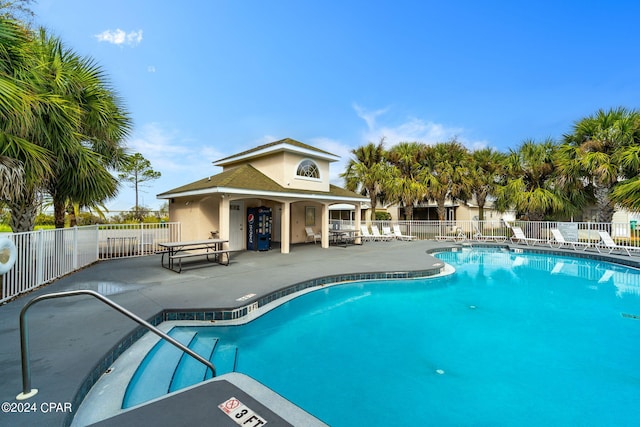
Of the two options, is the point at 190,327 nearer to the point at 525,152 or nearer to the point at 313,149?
the point at 313,149

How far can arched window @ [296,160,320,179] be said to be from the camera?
14609 millimetres

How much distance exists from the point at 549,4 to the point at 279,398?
58.8 ft

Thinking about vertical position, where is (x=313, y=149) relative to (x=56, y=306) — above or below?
above

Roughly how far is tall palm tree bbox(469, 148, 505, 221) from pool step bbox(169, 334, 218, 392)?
21.7 meters

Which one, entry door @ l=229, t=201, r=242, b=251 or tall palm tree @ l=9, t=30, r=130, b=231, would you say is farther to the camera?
entry door @ l=229, t=201, r=242, b=251

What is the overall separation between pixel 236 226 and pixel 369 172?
485 inches

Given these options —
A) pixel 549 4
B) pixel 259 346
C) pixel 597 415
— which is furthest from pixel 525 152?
pixel 259 346

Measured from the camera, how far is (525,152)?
19.0 m

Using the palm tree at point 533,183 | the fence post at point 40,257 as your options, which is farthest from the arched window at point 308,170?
the palm tree at point 533,183

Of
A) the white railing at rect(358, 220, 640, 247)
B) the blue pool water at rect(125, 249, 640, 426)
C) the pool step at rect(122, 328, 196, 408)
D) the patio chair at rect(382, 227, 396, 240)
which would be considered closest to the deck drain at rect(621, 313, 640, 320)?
the blue pool water at rect(125, 249, 640, 426)

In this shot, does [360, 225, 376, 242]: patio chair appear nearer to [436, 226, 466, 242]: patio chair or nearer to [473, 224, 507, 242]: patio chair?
[436, 226, 466, 242]: patio chair

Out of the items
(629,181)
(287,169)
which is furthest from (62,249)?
(629,181)

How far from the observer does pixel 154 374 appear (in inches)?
147

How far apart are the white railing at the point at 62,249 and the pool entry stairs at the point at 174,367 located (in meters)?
Answer: 3.82
